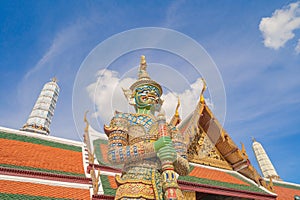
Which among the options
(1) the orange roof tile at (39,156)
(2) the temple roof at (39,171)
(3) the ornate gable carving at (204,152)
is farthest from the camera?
(3) the ornate gable carving at (204,152)

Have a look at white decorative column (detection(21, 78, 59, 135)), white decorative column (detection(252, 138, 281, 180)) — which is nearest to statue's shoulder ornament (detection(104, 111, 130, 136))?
white decorative column (detection(21, 78, 59, 135))

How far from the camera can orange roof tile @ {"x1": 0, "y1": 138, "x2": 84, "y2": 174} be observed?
570 centimetres

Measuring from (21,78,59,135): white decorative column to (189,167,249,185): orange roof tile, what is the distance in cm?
1605

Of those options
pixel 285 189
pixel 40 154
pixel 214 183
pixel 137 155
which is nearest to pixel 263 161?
pixel 285 189

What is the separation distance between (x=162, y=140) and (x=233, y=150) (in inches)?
253

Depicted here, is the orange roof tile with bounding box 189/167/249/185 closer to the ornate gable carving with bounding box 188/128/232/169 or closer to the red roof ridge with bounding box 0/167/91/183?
the ornate gable carving with bounding box 188/128/232/169

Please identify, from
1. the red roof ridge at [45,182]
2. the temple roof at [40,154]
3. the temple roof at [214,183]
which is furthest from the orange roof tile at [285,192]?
the temple roof at [40,154]

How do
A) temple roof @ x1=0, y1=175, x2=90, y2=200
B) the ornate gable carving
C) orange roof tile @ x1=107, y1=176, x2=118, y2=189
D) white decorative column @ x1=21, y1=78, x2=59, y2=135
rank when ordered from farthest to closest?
white decorative column @ x1=21, y1=78, x2=59, y2=135 < the ornate gable carving < orange roof tile @ x1=107, y1=176, x2=118, y2=189 < temple roof @ x1=0, y1=175, x2=90, y2=200

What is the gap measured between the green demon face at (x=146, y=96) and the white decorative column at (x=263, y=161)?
96.4 feet

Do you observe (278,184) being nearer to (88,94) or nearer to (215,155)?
(215,155)

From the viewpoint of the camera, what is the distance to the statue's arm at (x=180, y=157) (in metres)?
3.42

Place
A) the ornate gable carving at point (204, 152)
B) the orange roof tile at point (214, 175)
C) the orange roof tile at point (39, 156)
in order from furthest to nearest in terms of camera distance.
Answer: the ornate gable carving at point (204, 152) → the orange roof tile at point (214, 175) → the orange roof tile at point (39, 156)

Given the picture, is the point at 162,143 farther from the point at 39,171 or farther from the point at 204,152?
the point at 204,152

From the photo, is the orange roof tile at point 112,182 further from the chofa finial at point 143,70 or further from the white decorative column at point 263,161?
the white decorative column at point 263,161
